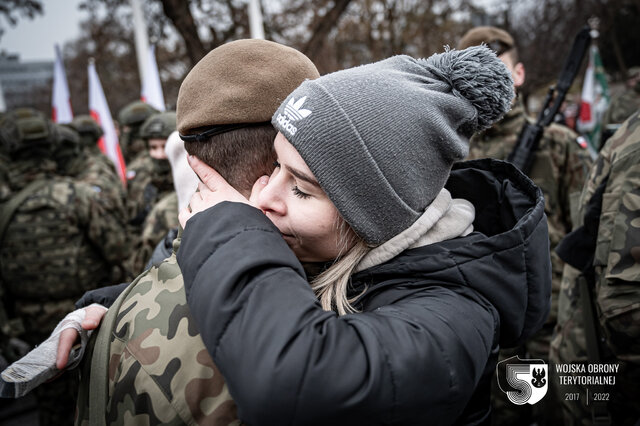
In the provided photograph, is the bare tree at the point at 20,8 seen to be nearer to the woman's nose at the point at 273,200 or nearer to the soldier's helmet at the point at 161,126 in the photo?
the soldier's helmet at the point at 161,126

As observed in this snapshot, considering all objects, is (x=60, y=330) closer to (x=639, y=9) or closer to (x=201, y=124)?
(x=201, y=124)

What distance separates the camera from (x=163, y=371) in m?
1.12

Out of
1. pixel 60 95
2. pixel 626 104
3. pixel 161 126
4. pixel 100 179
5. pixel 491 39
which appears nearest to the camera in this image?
pixel 491 39

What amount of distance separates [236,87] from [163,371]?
834 mm

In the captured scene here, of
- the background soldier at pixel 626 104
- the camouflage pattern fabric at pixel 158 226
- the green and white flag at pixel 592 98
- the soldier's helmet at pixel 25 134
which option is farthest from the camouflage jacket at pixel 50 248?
the green and white flag at pixel 592 98

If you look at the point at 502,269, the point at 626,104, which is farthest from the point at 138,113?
the point at 626,104

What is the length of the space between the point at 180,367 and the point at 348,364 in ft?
1.41

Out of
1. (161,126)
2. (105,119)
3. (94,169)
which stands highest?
(161,126)

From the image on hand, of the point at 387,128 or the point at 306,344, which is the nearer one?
the point at 306,344

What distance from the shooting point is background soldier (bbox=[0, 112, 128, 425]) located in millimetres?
4152

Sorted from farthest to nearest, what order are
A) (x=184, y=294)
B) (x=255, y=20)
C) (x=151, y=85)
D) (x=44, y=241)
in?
(x=151, y=85), (x=255, y=20), (x=44, y=241), (x=184, y=294)

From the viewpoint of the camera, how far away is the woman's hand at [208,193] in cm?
125

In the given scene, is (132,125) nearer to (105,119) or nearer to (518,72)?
(105,119)

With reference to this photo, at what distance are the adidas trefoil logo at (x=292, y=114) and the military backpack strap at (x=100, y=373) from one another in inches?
26.3
